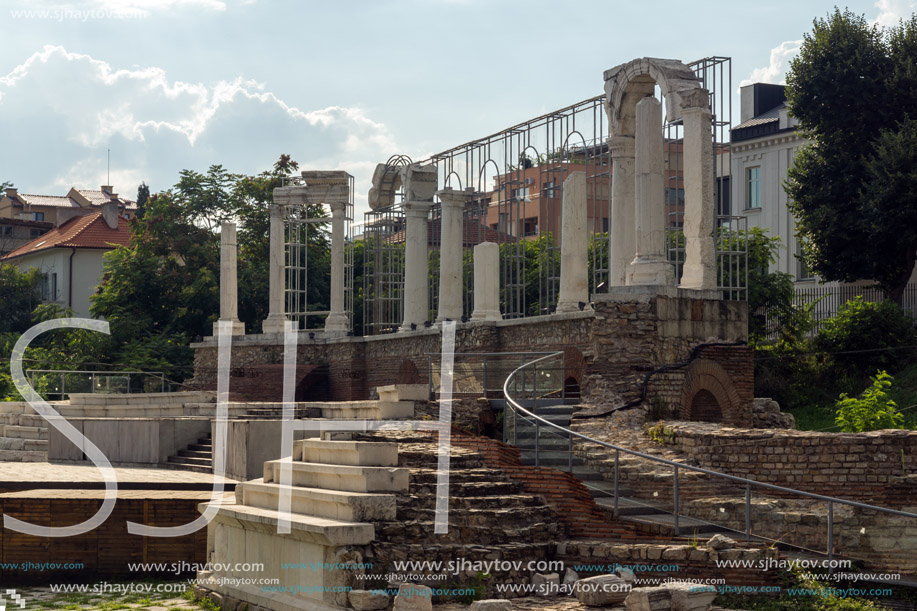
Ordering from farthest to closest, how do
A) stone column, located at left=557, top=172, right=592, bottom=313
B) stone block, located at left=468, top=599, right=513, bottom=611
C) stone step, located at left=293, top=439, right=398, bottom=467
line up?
1. stone column, located at left=557, top=172, right=592, bottom=313
2. stone step, located at left=293, top=439, right=398, bottom=467
3. stone block, located at left=468, top=599, right=513, bottom=611

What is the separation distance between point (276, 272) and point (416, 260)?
6.03 m

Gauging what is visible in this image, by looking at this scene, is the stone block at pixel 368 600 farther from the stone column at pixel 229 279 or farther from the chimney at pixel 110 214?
the chimney at pixel 110 214

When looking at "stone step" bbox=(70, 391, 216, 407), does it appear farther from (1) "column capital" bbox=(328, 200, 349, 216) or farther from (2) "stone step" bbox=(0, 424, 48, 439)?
(1) "column capital" bbox=(328, 200, 349, 216)

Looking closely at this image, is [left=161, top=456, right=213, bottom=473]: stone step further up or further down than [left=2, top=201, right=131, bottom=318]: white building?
further down

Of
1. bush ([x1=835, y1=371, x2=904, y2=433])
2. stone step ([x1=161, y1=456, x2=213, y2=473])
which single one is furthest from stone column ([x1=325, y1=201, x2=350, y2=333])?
bush ([x1=835, y1=371, x2=904, y2=433])

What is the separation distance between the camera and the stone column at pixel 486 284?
27.2 meters

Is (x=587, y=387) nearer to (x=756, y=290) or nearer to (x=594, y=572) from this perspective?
(x=594, y=572)

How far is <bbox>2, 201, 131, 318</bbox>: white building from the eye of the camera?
6019cm

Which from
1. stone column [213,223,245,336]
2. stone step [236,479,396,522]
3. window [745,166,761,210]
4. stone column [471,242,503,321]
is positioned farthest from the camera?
window [745,166,761,210]

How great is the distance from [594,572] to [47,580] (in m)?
7.59

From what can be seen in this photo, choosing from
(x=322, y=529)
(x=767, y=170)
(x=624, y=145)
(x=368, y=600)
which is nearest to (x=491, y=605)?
(x=368, y=600)

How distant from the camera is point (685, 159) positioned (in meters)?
20.4

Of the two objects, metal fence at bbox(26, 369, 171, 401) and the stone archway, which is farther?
metal fence at bbox(26, 369, 171, 401)

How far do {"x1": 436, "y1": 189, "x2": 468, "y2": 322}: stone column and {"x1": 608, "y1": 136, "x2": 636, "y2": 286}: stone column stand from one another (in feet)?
26.6
